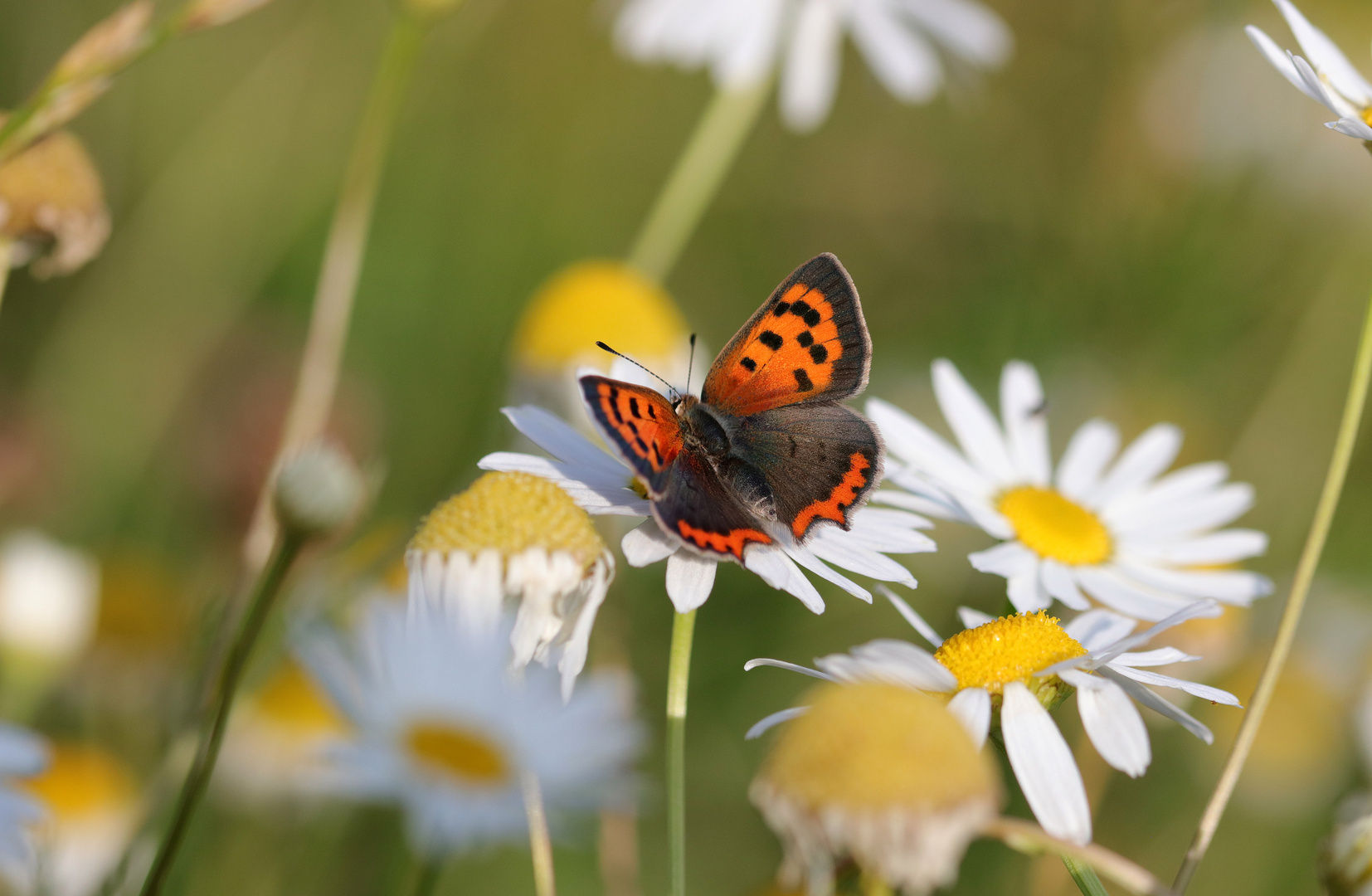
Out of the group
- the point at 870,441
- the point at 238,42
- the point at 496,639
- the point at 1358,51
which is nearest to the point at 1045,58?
the point at 1358,51

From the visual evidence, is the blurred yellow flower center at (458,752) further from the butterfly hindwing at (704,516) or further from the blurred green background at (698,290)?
the blurred green background at (698,290)

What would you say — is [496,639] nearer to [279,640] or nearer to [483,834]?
[483,834]

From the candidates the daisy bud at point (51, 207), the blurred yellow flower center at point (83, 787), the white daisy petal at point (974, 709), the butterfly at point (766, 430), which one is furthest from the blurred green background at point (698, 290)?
the white daisy petal at point (974, 709)

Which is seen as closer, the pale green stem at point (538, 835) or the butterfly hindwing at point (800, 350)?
the pale green stem at point (538, 835)

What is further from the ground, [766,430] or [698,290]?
[698,290]

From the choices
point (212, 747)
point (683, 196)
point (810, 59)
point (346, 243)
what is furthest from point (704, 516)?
point (810, 59)

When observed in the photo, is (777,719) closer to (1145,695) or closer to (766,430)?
(1145,695)
